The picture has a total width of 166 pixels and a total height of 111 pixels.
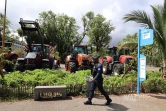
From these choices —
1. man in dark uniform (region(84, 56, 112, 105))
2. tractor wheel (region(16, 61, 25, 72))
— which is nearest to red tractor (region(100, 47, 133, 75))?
tractor wheel (region(16, 61, 25, 72))

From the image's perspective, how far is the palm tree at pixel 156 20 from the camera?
9.99m

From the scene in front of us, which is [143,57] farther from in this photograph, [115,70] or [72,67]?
[72,67]

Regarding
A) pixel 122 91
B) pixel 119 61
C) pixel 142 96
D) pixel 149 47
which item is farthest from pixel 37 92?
pixel 119 61

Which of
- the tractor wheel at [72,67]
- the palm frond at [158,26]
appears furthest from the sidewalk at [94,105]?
the tractor wheel at [72,67]

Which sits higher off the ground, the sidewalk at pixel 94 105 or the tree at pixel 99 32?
the tree at pixel 99 32

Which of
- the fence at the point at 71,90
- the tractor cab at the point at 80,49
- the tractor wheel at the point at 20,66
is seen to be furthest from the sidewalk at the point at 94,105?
the tractor cab at the point at 80,49

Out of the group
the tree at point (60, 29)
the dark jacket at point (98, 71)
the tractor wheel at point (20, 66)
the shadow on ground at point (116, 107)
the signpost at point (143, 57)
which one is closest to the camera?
the shadow on ground at point (116, 107)

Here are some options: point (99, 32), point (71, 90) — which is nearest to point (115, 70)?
point (71, 90)

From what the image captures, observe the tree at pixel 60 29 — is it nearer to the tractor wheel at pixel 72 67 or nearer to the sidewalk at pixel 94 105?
the tractor wheel at pixel 72 67

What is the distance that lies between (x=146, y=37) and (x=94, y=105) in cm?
367

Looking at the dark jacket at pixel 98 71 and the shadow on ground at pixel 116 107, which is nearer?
the shadow on ground at pixel 116 107

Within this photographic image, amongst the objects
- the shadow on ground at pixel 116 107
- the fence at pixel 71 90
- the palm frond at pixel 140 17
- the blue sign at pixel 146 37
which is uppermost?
the palm frond at pixel 140 17

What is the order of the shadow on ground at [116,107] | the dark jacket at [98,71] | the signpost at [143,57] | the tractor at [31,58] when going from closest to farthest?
the shadow on ground at [116,107] → the dark jacket at [98,71] → the signpost at [143,57] → the tractor at [31,58]

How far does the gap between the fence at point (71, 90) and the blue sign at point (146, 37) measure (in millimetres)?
1913
